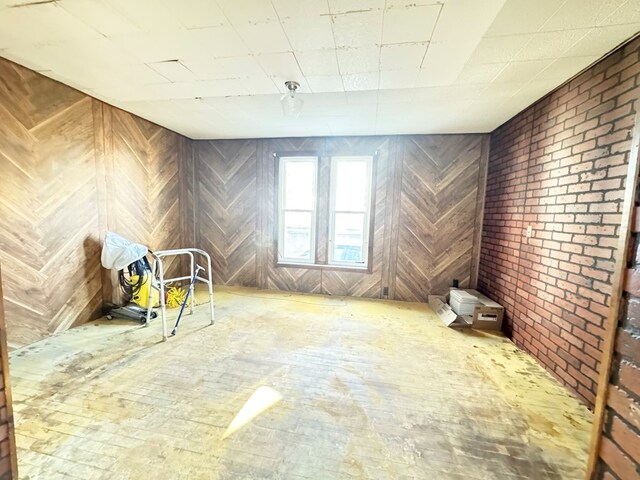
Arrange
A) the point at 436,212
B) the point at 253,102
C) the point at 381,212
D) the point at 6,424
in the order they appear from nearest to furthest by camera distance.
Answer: the point at 6,424, the point at 253,102, the point at 436,212, the point at 381,212

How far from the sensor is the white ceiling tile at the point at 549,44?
5.76 ft

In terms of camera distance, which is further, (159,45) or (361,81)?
(361,81)

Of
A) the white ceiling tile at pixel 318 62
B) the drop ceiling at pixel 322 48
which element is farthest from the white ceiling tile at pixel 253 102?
the white ceiling tile at pixel 318 62

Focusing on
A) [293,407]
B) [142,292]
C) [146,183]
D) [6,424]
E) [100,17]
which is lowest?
[293,407]

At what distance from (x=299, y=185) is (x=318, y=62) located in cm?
251

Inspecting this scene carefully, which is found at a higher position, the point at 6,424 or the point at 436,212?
the point at 436,212

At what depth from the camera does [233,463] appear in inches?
57.8

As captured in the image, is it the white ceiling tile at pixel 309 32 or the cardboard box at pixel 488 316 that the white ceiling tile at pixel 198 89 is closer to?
the white ceiling tile at pixel 309 32

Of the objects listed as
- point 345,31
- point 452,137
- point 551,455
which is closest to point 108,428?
point 551,455

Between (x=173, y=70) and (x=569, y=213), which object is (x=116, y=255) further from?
(x=569, y=213)

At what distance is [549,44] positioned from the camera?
1.87 meters

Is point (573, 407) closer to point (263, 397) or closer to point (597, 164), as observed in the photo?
point (597, 164)

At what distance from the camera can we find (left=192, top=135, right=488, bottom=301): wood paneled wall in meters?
4.07

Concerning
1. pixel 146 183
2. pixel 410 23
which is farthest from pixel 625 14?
pixel 146 183
